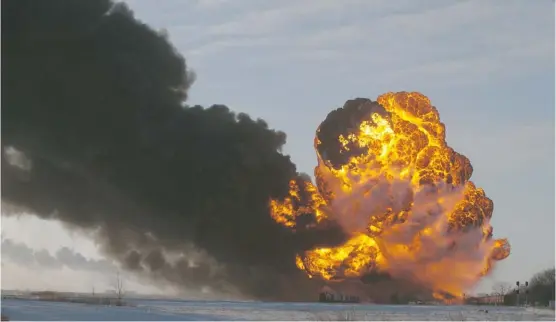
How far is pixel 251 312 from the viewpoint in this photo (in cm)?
11000

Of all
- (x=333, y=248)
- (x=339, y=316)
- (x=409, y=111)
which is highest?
(x=409, y=111)

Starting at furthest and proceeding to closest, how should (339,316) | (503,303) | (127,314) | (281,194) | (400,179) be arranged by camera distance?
(503,303) → (281,194) → (400,179) → (339,316) → (127,314)

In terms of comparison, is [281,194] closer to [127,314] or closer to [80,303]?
[80,303]

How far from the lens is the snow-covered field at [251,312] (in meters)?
92.6

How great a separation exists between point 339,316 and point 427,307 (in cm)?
2223

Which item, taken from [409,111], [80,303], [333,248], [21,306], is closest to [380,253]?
[333,248]

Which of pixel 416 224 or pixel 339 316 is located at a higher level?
pixel 416 224

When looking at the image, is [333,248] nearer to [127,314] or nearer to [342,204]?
[342,204]

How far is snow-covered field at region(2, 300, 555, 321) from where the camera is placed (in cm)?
9256

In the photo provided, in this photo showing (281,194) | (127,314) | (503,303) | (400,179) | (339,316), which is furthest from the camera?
(503,303)

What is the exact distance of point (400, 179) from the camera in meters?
124

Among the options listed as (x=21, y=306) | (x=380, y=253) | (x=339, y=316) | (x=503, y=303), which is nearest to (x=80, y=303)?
(x=21, y=306)

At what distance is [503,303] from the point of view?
469 feet

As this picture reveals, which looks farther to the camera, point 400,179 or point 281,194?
point 281,194
